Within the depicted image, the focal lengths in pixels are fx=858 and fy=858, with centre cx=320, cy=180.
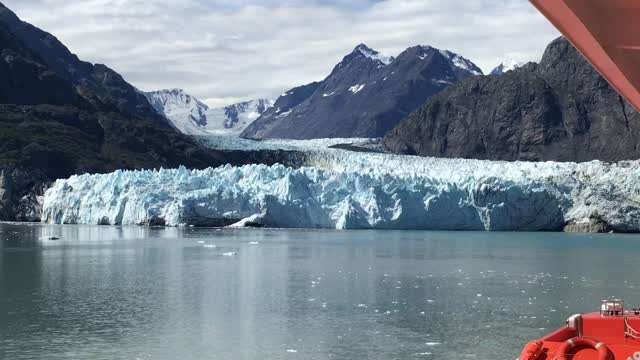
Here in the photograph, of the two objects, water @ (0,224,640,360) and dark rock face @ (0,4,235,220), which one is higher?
dark rock face @ (0,4,235,220)

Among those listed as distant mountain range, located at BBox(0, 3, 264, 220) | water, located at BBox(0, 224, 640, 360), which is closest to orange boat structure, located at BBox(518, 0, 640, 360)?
water, located at BBox(0, 224, 640, 360)

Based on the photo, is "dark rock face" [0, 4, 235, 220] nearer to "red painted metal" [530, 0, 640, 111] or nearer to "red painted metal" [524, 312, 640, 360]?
"red painted metal" [524, 312, 640, 360]

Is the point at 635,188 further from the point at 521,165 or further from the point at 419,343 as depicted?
the point at 419,343

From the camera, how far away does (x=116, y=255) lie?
1093 inches

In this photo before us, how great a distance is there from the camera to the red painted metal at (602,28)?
9.11 feet

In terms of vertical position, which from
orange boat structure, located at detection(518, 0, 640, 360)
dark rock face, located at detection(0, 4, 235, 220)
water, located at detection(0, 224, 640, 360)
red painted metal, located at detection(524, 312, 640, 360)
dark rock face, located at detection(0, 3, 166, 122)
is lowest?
water, located at detection(0, 224, 640, 360)

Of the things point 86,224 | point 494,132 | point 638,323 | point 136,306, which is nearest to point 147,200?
point 86,224

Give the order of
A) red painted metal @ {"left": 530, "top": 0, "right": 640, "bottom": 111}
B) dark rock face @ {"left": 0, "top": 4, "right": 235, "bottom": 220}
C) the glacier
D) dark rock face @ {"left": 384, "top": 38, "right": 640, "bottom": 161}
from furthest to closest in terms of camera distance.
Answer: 1. dark rock face @ {"left": 384, "top": 38, "right": 640, "bottom": 161}
2. dark rock face @ {"left": 0, "top": 4, "right": 235, "bottom": 220}
3. the glacier
4. red painted metal @ {"left": 530, "top": 0, "right": 640, "bottom": 111}

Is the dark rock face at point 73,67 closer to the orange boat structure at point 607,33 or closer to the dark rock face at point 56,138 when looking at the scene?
→ the dark rock face at point 56,138

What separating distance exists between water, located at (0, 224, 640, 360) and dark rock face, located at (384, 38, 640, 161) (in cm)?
7096

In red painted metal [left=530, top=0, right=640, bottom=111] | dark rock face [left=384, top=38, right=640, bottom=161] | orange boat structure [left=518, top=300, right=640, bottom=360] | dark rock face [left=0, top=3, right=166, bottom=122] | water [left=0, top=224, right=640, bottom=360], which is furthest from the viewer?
dark rock face [left=0, top=3, right=166, bottom=122]

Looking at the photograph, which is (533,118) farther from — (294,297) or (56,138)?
(294,297)

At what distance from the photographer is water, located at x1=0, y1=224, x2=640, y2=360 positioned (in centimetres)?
1220

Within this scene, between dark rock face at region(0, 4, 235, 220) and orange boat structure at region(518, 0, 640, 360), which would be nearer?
orange boat structure at region(518, 0, 640, 360)
